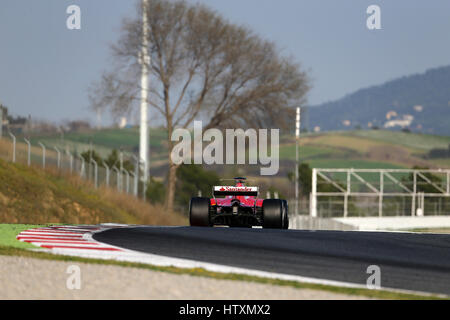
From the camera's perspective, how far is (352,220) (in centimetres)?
5466

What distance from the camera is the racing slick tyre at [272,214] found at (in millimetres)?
20969

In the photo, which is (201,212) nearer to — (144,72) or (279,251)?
(279,251)

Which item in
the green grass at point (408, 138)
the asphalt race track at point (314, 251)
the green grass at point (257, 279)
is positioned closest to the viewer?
the green grass at point (257, 279)

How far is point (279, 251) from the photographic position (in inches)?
591

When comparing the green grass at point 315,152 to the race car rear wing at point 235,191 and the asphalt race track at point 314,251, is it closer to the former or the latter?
the race car rear wing at point 235,191

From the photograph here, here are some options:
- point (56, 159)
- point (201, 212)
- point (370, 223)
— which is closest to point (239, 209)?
point (201, 212)

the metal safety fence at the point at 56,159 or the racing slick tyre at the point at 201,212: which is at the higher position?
the metal safety fence at the point at 56,159

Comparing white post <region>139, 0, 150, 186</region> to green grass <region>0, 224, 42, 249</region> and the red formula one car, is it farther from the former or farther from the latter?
green grass <region>0, 224, 42, 249</region>

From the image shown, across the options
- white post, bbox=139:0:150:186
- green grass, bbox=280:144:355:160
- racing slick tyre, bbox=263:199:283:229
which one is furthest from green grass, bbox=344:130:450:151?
racing slick tyre, bbox=263:199:283:229

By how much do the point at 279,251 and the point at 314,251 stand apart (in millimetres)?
672

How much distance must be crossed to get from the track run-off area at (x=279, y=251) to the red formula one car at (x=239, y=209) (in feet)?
5.27

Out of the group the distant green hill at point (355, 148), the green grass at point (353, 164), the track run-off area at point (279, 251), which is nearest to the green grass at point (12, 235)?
the track run-off area at point (279, 251)

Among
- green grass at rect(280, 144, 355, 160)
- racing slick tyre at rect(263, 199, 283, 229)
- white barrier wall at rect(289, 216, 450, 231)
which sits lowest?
white barrier wall at rect(289, 216, 450, 231)

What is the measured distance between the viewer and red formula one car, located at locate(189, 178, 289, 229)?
68.7 feet
